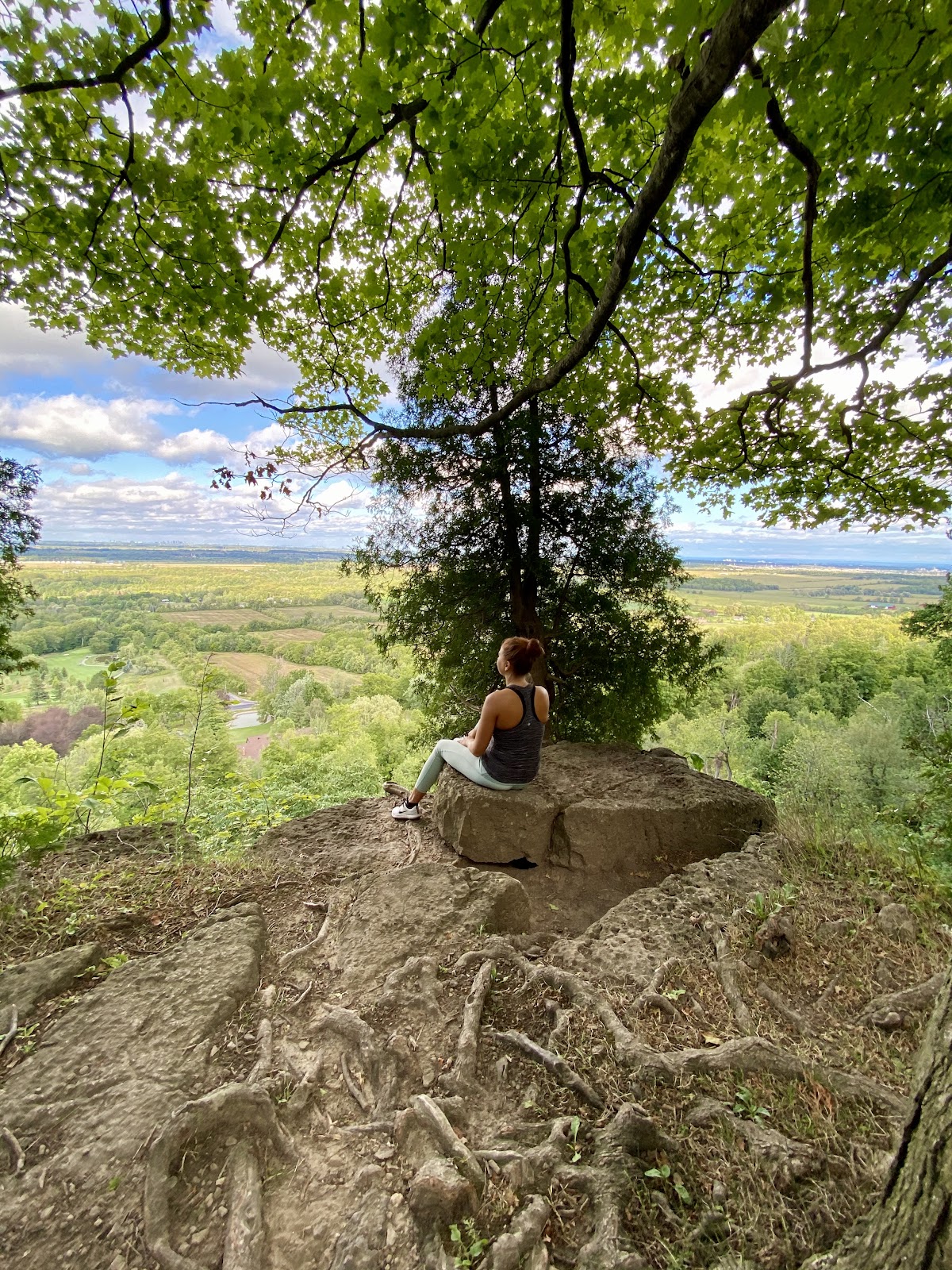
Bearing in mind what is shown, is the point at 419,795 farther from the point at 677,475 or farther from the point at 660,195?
the point at 677,475

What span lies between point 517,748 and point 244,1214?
3.40m

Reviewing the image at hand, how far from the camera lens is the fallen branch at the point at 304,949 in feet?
9.77

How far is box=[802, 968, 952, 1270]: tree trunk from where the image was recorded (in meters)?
1.01

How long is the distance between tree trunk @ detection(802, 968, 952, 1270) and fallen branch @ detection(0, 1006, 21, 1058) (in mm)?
3149

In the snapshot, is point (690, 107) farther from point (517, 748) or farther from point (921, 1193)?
point (517, 748)

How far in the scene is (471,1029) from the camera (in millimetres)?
2383

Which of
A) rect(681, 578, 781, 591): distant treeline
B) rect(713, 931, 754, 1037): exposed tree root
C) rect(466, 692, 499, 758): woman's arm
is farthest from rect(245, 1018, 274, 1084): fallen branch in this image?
rect(681, 578, 781, 591): distant treeline

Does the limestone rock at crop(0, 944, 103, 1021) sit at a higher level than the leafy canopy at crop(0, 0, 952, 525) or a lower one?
lower

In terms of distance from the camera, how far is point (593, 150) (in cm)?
481

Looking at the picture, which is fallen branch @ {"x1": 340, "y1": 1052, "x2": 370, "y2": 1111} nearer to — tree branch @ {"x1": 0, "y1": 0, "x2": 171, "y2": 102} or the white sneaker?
the white sneaker

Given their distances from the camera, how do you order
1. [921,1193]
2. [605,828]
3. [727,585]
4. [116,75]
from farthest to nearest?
1. [727,585]
2. [605,828]
3. [116,75]
4. [921,1193]

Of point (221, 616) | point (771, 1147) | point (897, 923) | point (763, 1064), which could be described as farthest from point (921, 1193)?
point (221, 616)

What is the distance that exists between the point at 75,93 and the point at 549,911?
286 inches

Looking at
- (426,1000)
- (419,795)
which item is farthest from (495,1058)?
(419,795)
